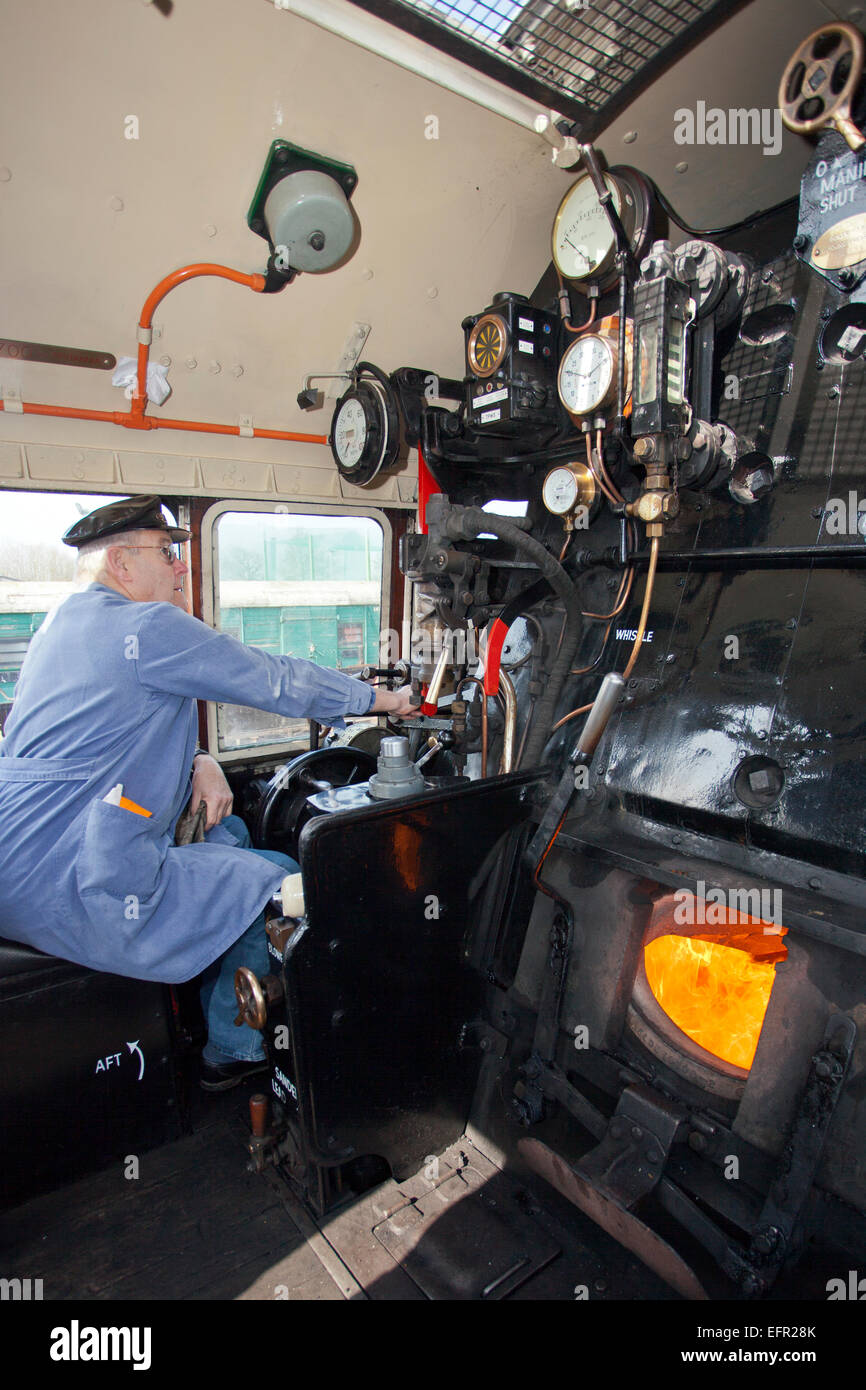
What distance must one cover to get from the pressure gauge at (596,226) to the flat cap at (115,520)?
5.78 feet

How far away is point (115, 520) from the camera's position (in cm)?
234

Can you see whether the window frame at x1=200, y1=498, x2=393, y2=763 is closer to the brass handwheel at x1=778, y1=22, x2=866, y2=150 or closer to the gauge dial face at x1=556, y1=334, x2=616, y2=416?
the gauge dial face at x1=556, y1=334, x2=616, y2=416

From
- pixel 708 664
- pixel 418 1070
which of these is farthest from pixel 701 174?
pixel 418 1070

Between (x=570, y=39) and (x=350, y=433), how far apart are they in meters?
1.60

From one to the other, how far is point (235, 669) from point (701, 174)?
243 centimetres

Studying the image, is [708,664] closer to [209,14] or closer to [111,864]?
[111,864]

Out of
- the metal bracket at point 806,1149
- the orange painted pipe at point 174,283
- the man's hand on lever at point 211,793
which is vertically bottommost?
the metal bracket at point 806,1149

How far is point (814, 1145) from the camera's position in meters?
1.47

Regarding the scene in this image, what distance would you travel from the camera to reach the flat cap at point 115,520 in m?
2.35

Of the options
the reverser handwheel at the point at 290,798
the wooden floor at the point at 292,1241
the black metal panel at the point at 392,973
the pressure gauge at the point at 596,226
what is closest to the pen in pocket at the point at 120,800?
the black metal panel at the point at 392,973

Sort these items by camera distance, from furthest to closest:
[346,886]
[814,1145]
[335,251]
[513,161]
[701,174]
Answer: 1. [513,161]
2. [335,251]
3. [701,174]
4. [346,886]
5. [814,1145]

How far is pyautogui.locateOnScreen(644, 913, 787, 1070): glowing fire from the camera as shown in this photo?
1.89m

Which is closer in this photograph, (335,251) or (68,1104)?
(68,1104)

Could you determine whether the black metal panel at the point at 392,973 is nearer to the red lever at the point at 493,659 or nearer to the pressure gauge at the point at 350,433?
the red lever at the point at 493,659
